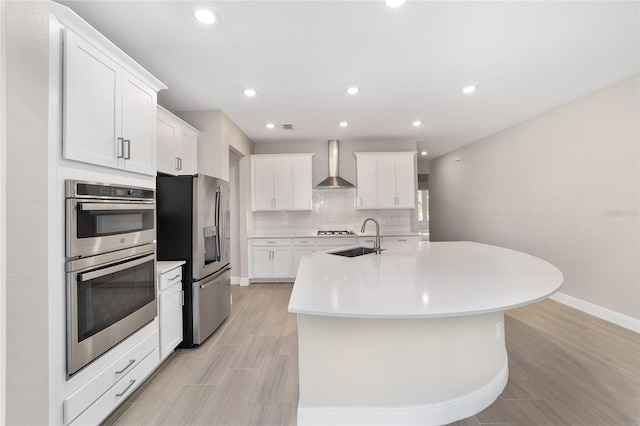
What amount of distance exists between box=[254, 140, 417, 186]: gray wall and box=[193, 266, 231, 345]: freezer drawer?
9.31ft

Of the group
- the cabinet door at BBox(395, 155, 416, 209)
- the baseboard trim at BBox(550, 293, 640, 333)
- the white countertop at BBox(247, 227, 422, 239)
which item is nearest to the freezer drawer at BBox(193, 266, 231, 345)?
the white countertop at BBox(247, 227, 422, 239)

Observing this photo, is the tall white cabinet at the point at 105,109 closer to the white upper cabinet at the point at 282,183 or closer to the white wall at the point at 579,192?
the white upper cabinet at the point at 282,183

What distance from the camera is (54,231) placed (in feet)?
4.32

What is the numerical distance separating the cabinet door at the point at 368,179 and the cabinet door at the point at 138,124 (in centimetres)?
352

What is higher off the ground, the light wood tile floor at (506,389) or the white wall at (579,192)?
the white wall at (579,192)

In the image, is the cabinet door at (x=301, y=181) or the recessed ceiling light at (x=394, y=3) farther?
the cabinet door at (x=301, y=181)

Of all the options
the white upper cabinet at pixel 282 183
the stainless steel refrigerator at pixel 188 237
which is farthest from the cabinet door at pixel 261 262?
the stainless steel refrigerator at pixel 188 237

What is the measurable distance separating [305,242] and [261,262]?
86 cm

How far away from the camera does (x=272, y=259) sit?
4.70 meters

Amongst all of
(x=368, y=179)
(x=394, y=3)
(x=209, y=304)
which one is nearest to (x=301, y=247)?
(x=368, y=179)

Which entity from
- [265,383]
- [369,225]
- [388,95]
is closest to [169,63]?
[388,95]

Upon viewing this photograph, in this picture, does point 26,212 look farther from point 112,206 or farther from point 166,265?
point 166,265

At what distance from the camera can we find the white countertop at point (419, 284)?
1.19 metres

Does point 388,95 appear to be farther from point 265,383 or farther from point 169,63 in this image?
point 265,383
